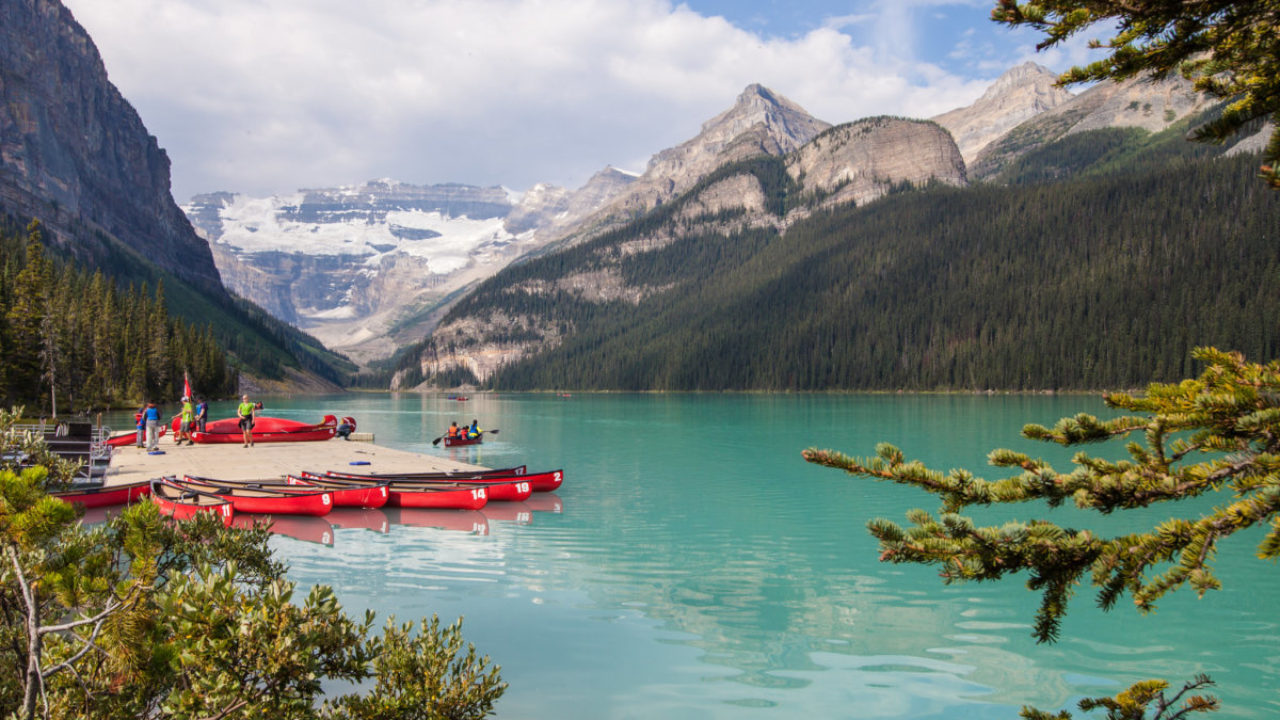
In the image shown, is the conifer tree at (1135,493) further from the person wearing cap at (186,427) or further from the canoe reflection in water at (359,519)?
the person wearing cap at (186,427)

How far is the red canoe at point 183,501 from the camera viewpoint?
2445cm

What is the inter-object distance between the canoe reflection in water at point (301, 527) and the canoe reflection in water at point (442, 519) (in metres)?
2.68

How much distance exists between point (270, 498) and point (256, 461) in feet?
42.7

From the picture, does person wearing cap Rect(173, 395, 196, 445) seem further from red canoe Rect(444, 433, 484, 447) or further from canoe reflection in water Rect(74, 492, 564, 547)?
canoe reflection in water Rect(74, 492, 564, 547)

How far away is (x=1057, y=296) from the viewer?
553 ft

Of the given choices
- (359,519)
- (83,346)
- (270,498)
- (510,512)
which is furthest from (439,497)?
(83,346)

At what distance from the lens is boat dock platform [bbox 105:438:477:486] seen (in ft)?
111

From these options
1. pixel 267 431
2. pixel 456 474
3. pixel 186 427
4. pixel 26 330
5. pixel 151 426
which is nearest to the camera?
pixel 456 474

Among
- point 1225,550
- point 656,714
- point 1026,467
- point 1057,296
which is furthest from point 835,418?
point 1057,296

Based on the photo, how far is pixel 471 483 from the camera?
104ft

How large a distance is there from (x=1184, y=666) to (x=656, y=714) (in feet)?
36.8

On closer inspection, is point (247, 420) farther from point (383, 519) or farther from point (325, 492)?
point (383, 519)

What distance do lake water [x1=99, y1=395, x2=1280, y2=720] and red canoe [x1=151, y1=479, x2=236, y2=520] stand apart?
2062 mm

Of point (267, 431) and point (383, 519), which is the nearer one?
point (383, 519)
